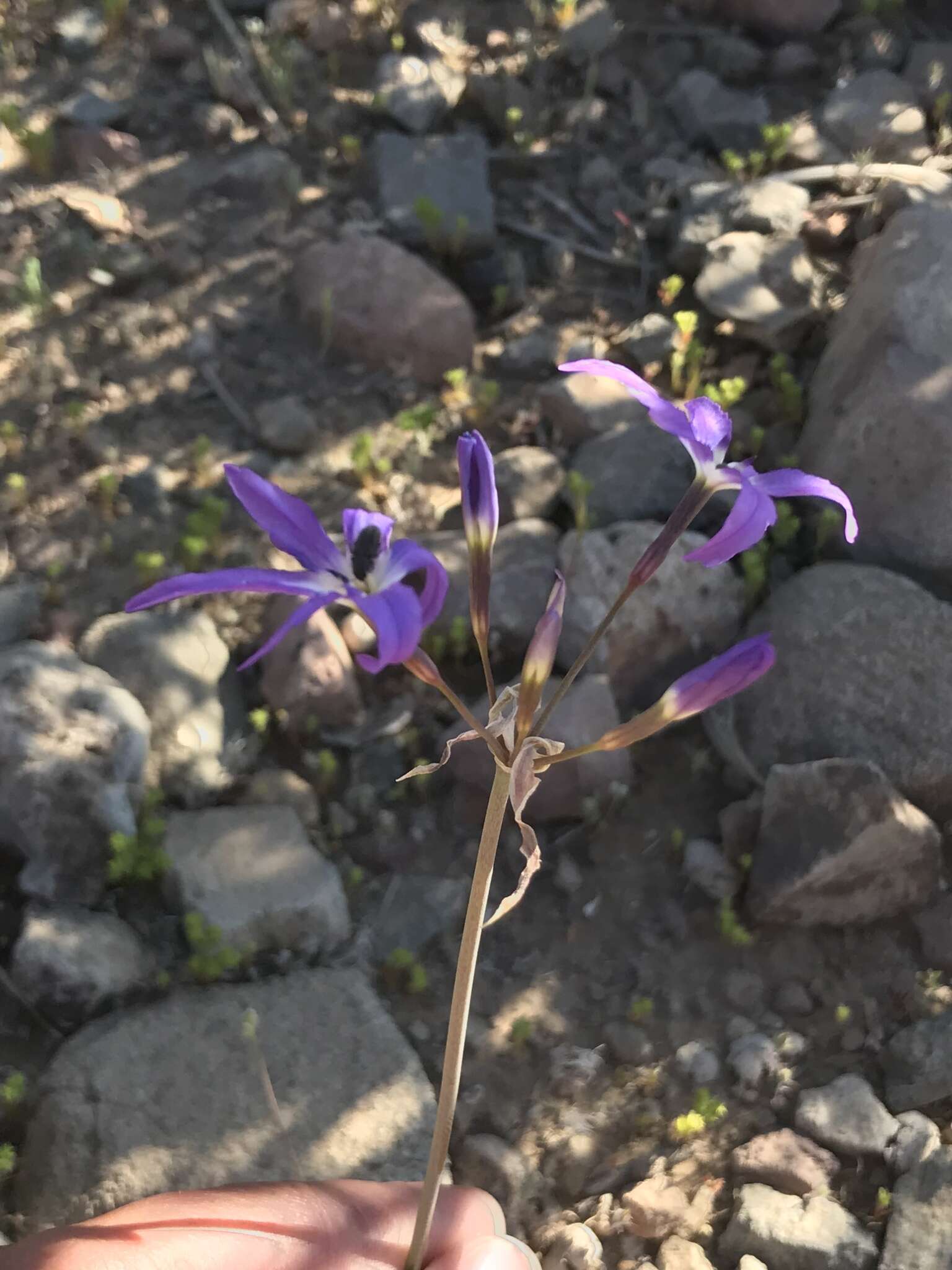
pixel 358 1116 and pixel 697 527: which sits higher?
pixel 697 527

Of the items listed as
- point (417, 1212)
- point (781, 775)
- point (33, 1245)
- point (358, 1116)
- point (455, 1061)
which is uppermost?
point (455, 1061)

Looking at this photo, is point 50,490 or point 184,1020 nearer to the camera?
point 184,1020

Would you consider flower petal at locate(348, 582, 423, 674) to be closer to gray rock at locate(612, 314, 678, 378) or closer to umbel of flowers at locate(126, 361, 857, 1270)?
umbel of flowers at locate(126, 361, 857, 1270)

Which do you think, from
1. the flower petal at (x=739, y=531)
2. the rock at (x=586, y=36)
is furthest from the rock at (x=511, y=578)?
the rock at (x=586, y=36)

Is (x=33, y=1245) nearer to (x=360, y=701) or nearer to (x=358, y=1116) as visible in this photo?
(x=358, y=1116)

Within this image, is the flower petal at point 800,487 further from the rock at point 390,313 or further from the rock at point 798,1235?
the rock at point 390,313

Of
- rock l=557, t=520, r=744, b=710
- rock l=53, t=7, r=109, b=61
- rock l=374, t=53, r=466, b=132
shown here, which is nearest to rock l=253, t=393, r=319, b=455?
rock l=557, t=520, r=744, b=710

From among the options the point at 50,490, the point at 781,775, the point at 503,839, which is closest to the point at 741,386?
the point at 781,775
